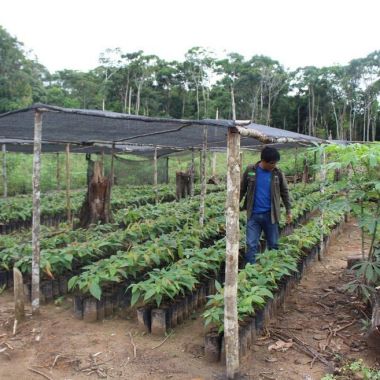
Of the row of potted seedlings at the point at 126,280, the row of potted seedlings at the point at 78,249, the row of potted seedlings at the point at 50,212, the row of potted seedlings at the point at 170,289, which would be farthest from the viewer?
the row of potted seedlings at the point at 50,212

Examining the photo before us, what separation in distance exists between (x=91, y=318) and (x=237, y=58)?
41072 millimetres

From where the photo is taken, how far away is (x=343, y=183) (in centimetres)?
395

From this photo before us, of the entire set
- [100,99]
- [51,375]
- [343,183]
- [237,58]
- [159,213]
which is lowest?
[51,375]

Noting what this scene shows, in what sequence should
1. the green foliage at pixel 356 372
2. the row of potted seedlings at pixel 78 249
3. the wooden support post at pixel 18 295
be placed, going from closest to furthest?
the green foliage at pixel 356 372, the wooden support post at pixel 18 295, the row of potted seedlings at pixel 78 249

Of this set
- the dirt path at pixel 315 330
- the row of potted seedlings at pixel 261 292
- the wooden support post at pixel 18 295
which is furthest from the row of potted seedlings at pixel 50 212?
the dirt path at pixel 315 330

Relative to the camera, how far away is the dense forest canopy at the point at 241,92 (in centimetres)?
3869

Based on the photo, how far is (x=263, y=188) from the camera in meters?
4.77

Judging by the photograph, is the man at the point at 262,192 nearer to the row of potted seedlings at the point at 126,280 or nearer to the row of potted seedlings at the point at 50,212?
the row of potted seedlings at the point at 126,280

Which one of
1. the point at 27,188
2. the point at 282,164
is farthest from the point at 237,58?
the point at 27,188

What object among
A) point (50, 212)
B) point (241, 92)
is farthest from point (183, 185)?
point (241, 92)

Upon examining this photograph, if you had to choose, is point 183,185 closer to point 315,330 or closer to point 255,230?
point 255,230

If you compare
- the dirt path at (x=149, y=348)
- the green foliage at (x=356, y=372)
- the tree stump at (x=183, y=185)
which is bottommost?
the dirt path at (x=149, y=348)

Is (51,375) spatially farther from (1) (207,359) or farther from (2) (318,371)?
(2) (318,371)

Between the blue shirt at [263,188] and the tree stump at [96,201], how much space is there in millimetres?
3293
